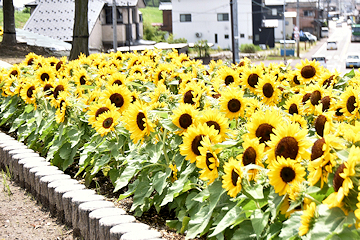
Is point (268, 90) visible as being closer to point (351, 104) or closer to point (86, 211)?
point (351, 104)

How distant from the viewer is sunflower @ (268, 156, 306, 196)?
2.23 meters

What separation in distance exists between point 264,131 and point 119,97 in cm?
193

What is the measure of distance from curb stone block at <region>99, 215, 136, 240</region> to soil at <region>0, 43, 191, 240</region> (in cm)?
26

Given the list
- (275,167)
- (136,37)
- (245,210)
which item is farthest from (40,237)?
(136,37)

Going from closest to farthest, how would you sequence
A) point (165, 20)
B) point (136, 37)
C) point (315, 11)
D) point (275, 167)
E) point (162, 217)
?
point (275, 167)
point (162, 217)
point (136, 37)
point (165, 20)
point (315, 11)

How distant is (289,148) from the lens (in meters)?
2.34

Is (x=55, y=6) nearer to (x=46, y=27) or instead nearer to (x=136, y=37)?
(x=46, y=27)

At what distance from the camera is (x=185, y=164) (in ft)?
12.0

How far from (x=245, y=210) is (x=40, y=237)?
1972 mm

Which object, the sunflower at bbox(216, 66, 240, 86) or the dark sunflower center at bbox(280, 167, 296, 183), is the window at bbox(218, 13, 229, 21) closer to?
the sunflower at bbox(216, 66, 240, 86)

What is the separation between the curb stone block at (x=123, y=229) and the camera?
A: 10.5 feet

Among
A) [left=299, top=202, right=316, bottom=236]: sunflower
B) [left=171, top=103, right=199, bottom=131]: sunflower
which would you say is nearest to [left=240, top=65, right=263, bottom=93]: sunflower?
[left=171, top=103, right=199, bottom=131]: sunflower

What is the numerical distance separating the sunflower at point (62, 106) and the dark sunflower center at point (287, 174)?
9.90 feet

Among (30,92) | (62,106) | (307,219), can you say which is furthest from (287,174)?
(30,92)
